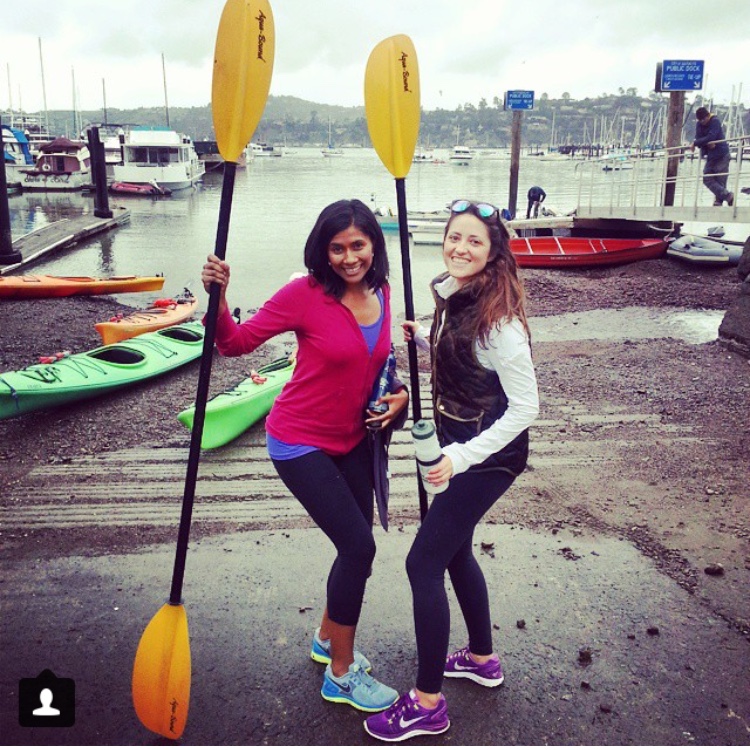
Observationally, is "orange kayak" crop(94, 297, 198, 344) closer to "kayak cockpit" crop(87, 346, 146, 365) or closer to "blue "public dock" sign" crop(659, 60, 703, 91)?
"kayak cockpit" crop(87, 346, 146, 365)

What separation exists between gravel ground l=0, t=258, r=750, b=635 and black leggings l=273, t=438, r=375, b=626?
1.82 metres

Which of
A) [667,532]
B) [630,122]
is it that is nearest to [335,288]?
[667,532]

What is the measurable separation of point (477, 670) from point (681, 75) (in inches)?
722

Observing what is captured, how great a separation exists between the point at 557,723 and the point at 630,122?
131 m

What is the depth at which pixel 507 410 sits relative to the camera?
95.1 inches

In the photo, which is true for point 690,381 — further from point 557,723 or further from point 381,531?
point 557,723

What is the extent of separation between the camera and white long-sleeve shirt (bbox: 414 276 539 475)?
238cm

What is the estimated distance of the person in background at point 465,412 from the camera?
239cm

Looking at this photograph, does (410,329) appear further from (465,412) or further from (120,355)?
(120,355)

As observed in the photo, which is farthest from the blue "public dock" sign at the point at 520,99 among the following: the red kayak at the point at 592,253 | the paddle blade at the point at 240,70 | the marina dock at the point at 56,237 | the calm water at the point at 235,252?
the paddle blade at the point at 240,70

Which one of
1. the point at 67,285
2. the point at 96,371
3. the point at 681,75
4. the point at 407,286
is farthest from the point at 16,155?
the point at 407,286

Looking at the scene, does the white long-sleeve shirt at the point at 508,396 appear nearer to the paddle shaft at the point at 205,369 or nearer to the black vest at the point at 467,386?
the black vest at the point at 467,386

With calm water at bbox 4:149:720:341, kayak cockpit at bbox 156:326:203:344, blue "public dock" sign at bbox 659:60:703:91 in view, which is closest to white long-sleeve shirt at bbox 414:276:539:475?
kayak cockpit at bbox 156:326:203:344

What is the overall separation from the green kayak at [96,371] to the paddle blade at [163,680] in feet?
Answer: 13.5
